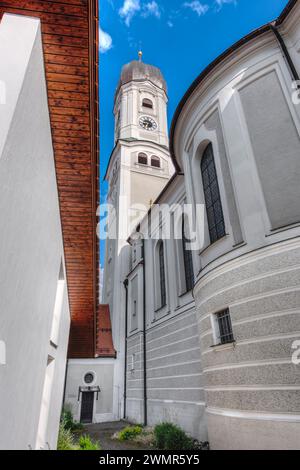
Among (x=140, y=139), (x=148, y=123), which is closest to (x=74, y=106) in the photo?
(x=140, y=139)

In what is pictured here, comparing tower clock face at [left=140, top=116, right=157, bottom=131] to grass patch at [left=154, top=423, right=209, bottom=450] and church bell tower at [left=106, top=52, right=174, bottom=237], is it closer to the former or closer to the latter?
church bell tower at [left=106, top=52, right=174, bottom=237]

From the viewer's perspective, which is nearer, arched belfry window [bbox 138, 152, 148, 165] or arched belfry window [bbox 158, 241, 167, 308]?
arched belfry window [bbox 158, 241, 167, 308]

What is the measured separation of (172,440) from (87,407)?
11.7m

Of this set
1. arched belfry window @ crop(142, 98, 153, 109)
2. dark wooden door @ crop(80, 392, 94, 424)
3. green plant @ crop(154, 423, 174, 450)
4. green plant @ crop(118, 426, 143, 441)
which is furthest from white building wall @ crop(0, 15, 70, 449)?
arched belfry window @ crop(142, 98, 153, 109)

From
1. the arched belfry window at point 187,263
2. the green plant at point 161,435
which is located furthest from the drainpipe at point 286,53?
the green plant at point 161,435

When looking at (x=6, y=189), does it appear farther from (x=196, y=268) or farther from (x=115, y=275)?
(x=115, y=275)

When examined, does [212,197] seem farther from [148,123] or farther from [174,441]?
[148,123]

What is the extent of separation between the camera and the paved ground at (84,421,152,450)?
11.5 m

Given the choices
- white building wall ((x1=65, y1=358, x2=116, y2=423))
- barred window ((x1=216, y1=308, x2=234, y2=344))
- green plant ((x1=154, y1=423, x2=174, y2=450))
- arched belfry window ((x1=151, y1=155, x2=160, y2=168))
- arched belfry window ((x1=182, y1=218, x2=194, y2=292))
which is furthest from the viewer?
arched belfry window ((x1=151, y1=155, x2=160, y2=168))

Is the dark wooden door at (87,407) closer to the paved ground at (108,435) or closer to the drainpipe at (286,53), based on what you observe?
the paved ground at (108,435)

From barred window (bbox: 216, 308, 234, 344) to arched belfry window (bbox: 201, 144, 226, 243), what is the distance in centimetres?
209

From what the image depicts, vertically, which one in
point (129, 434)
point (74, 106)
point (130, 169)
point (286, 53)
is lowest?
point (129, 434)

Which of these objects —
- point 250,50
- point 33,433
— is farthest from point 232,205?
point 33,433

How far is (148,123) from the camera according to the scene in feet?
111
